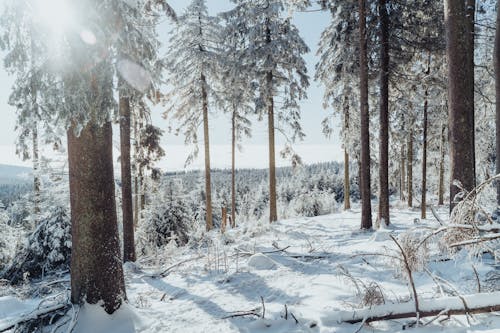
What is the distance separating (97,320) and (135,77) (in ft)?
10.4

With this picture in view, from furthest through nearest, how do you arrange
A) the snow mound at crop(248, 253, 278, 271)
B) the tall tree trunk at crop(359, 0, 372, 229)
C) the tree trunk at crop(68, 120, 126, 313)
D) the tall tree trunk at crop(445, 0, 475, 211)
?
the tall tree trunk at crop(359, 0, 372, 229)
the snow mound at crop(248, 253, 278, 271)
the tall tree trunk at crop(445, 0, 475, 211)
the tree trunk at crop(68, 120, 126, 313)

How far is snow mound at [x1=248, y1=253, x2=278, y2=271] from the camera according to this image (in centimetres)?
587

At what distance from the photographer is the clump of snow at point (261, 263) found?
587 cm

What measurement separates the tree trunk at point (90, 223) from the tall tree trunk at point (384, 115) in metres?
8.10

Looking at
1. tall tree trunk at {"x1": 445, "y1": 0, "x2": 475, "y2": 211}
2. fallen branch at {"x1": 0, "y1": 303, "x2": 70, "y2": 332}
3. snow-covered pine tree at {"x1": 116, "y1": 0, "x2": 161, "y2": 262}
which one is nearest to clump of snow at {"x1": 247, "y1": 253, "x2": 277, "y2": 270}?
fallen branch at {"x1": 0, "y1": 303, "x2": 70, "y2": 332}

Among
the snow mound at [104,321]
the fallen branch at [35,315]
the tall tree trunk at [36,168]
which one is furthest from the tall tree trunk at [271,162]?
the fallen branch at [35,315]

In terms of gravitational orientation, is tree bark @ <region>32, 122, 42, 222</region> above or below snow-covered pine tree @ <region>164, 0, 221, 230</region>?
below

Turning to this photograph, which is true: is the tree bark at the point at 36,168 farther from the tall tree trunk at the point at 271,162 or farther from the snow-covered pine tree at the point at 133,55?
the tall tree trunk at the point at 271,162

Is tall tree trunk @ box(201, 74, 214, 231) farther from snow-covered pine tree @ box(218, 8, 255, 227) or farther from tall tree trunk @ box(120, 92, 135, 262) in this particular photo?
tall tree trunk @ box(120, 92, 135, 262)

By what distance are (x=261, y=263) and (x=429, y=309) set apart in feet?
11.2

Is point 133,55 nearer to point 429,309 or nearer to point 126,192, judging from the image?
point 429,309

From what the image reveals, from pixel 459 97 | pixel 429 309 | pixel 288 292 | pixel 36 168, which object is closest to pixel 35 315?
pixel 288 292

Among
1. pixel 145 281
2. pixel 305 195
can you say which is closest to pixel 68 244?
pixel 145 281

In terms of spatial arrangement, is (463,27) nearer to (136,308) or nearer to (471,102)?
(471,102)
